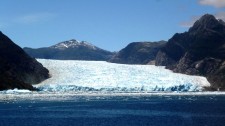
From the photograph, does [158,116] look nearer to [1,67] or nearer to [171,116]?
[171,116]

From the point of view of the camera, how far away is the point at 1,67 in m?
181

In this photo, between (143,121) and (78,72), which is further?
(78,72)

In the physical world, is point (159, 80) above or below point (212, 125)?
above

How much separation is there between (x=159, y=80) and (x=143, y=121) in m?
109

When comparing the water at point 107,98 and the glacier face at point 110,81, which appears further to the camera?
the glacier face at point 110,81

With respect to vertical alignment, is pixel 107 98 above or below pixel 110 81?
below

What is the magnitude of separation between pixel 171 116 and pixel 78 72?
365ft

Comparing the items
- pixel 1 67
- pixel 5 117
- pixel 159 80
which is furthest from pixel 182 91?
pixel 5 117

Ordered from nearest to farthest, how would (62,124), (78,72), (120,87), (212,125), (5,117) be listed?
(212,125) < (62,124) < (5,117) < (120,87) < (78,72)

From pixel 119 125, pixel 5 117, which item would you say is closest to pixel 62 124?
pixel 119 125

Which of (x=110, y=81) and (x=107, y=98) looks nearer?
(x=107, y=98)

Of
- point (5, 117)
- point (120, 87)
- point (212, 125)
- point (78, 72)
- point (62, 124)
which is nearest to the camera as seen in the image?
point (212, 125)

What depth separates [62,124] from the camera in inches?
2717

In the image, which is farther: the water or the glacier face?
the glacier face
